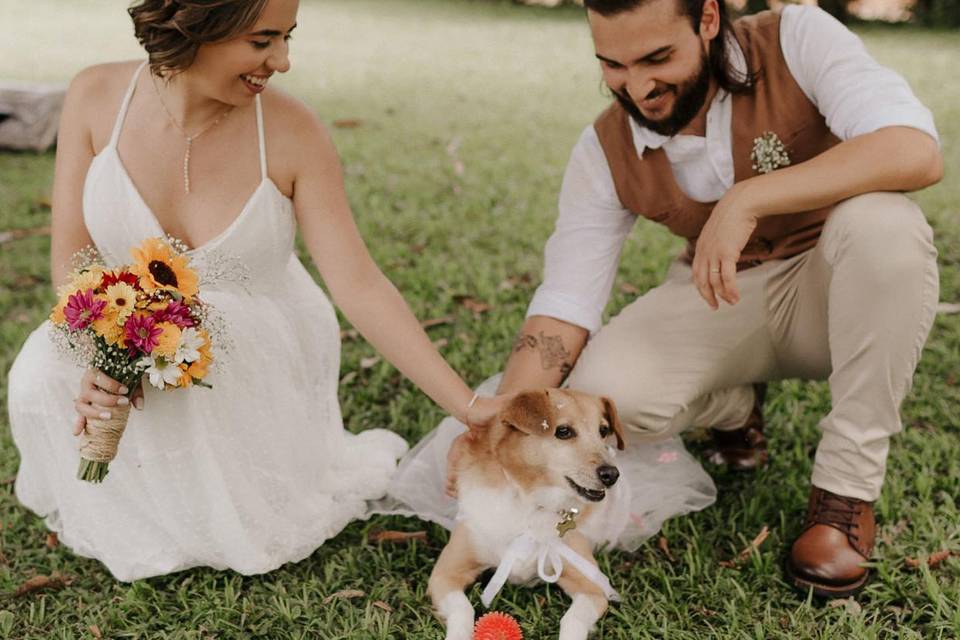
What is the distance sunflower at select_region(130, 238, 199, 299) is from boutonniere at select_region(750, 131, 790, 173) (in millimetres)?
1802

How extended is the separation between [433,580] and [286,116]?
1513 millimetres

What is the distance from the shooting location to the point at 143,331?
2.49 meters

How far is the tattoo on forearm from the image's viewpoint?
3326 millimetres

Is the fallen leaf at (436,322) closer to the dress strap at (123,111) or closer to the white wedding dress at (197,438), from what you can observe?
the white wedding dress at (197,438)

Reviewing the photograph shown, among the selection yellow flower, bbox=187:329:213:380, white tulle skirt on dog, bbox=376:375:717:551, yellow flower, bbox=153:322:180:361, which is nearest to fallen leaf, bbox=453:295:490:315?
white tulle skirt on dog, bbox=376:375:717:551

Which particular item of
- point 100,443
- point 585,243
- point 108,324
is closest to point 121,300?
point 108,324

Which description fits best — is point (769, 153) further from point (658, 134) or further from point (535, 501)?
point (535, 501)

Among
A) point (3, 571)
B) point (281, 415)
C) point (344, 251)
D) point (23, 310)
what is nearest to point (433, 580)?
point (281, 415)

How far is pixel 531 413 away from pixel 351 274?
77 cm

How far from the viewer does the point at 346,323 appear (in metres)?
4.83

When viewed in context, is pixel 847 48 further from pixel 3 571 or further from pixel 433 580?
pixel 3 571

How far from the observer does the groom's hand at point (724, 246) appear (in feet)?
9.14

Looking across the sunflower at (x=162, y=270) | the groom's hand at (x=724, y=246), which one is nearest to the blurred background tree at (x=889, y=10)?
Answer: the groom's hand at (x=724, y=246)

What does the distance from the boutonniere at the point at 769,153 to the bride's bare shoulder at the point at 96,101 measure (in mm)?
2046
